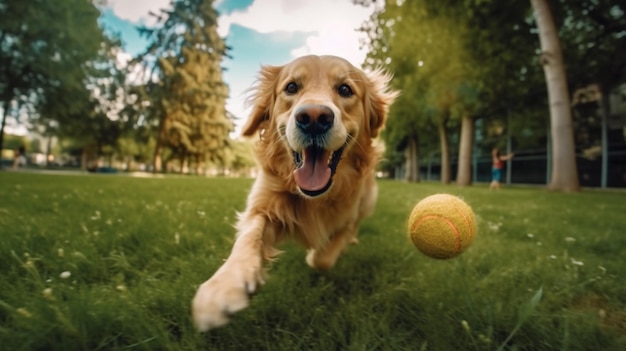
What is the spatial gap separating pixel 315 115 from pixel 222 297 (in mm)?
1155

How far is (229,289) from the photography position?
5.01ft

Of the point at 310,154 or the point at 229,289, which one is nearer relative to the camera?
the point at 229,289

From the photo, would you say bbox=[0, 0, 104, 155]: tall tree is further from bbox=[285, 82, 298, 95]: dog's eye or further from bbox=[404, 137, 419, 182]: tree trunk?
bbox=[404, 137, 419, 182]: tree trunk

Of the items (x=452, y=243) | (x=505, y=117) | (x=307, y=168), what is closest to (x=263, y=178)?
(x=307, y=168)

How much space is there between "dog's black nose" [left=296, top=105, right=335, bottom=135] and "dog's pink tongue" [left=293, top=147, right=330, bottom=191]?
16 cm

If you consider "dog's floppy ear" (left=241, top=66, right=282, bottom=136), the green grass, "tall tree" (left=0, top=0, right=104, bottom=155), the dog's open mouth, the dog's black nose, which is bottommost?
the green grass

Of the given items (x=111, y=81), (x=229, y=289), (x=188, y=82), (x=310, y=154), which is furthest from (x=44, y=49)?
(x=229, y=289)

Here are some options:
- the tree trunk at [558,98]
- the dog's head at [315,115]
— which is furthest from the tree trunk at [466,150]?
the dog's head at [315,115]

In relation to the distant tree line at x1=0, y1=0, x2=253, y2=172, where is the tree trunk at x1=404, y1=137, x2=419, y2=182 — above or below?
below

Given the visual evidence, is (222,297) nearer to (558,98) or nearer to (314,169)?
(314,169)

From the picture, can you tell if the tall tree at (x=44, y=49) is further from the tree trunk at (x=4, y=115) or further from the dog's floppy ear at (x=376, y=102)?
the dog's floppy ear at (x=376, y=102)

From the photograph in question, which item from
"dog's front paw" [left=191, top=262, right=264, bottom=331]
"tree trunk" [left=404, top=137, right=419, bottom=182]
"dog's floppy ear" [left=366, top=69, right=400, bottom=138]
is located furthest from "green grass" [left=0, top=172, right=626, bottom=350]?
"tree trunk" [left=404, top=137, right=419, bottom=182]

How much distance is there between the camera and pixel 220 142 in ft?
122

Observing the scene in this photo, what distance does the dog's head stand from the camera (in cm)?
230
